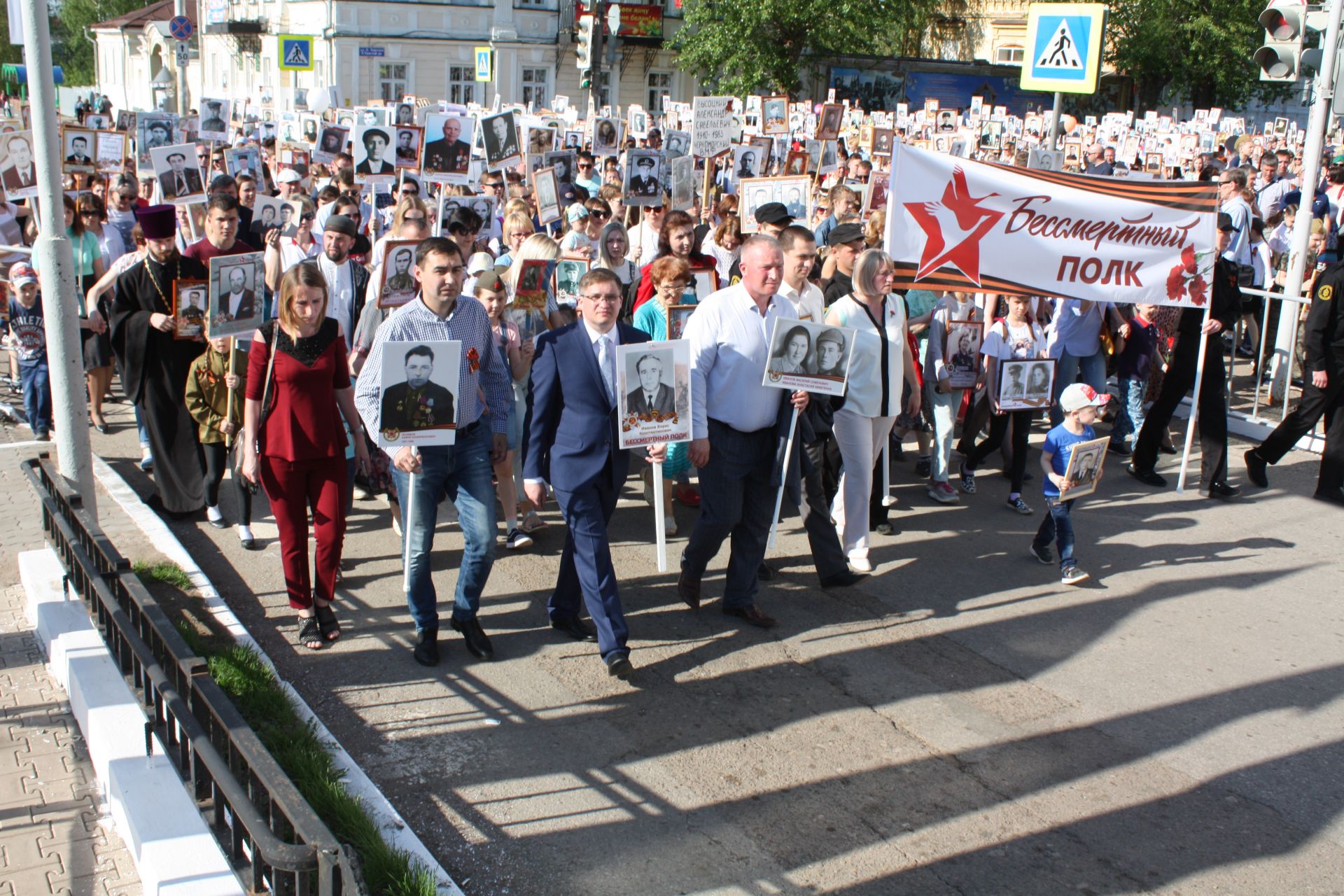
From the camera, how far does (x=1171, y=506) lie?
27.7 ft

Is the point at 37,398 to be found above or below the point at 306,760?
above

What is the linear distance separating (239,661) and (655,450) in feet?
6.49

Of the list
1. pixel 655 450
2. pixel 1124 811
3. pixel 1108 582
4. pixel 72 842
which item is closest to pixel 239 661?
pixel 72 842

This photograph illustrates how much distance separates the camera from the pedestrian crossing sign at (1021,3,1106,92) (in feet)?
35.1

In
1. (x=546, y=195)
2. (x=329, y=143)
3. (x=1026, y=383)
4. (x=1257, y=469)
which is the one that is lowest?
(x=1257, y=469)

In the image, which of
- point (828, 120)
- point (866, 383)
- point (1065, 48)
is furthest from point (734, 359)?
point (828, 120)

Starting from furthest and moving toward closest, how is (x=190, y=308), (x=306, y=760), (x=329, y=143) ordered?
(x=329, y=143), (x=190, y=308), (x=306, y=760)

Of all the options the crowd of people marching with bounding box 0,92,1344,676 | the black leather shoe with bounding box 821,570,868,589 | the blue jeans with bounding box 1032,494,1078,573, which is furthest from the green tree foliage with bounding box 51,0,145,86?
the blue jeans with bounding box 1032,494,1078,573

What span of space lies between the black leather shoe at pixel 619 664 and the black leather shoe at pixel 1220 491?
5074 mm

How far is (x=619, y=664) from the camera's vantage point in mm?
5422

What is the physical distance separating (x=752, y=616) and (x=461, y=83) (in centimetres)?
4757

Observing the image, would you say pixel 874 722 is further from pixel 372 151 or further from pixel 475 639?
pixel 372 151

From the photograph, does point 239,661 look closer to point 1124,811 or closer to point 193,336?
point 193,336

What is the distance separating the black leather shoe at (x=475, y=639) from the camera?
5.66 m
